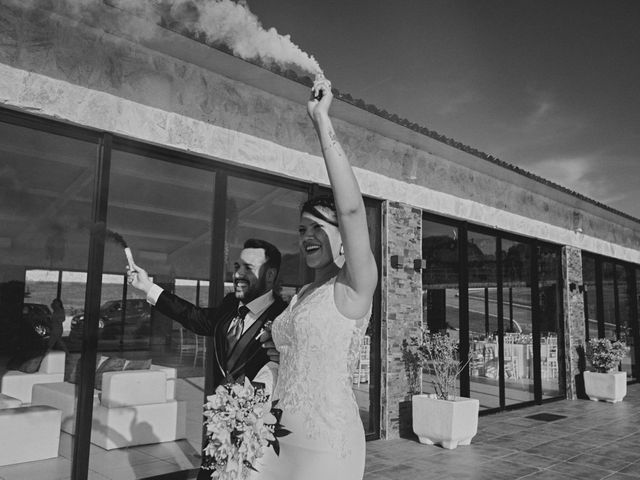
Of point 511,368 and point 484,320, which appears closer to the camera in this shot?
point 484,320

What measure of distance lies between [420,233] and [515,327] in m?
3.24

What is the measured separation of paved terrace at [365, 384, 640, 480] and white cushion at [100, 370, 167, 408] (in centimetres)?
232

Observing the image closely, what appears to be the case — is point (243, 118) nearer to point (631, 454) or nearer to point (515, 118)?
point (631, 454)

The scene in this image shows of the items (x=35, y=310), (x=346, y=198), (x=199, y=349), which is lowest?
(x=199, y=349)

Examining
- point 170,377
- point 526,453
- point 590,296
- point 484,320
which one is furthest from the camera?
point 590,296

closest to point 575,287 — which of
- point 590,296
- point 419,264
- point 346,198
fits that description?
point 590,296

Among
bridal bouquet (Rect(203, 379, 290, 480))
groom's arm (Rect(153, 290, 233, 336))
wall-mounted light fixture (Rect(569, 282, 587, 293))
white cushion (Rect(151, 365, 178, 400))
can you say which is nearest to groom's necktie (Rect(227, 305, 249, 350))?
groom's arm (Rect(153, 290, 233, 336))

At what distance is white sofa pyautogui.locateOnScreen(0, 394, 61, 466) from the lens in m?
4.47

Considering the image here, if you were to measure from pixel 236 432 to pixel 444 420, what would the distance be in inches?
191

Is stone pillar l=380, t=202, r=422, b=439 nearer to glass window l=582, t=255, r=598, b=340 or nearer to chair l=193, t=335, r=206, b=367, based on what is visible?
chair l=193, t=335, r=206, b=367

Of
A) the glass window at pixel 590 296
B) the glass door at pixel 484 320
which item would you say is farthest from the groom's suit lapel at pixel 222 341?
the glass window at pixel 590 296

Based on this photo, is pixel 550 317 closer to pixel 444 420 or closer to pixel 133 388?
pixel 444 420

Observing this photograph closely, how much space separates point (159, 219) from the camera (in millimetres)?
5105

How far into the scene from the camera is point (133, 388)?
5.49 m
